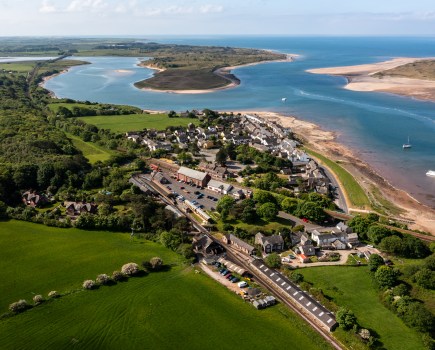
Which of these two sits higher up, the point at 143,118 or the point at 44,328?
the point at 143,118

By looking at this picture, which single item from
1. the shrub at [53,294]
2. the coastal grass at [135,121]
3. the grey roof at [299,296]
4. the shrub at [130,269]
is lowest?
the grey roof at [299,296]

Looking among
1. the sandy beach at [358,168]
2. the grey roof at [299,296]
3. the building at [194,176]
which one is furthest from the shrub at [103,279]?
the sandy beach at [358,168]

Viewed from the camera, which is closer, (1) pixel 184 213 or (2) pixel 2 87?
(1) pixel 184 213

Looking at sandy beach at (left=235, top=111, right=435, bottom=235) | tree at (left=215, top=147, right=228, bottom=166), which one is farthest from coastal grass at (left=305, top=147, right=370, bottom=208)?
tree at (left=215, top=147, right=228, bottom=166)

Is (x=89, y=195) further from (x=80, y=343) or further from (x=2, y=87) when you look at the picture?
(x=2, y=87)

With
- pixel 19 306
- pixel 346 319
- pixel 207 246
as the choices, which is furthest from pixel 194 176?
pixel 346 319

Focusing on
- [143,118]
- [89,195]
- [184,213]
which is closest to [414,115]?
[143,118]

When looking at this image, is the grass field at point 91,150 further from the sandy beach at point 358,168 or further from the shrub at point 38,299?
the sandy beach at point 358,168
